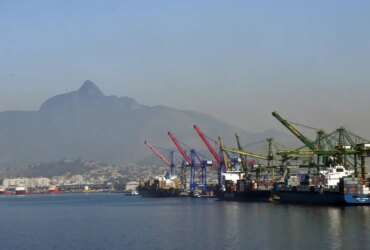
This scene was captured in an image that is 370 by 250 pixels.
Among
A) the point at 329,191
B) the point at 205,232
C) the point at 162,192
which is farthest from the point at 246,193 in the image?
the point at 205,232

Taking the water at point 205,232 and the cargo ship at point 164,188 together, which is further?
the cargo ship at point 164,188

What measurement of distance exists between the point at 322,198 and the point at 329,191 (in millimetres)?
1445

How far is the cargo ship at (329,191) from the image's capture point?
93875mm

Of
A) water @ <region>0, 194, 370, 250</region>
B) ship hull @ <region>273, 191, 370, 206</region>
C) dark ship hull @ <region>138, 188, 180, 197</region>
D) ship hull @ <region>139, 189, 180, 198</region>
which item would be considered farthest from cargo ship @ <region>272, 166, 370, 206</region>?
dark ship hull @ <region>138, 188, 180, 197</region>

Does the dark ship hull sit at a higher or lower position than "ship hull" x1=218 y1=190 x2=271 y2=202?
higher

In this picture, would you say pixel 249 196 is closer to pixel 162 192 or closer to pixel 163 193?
pixel 163 193

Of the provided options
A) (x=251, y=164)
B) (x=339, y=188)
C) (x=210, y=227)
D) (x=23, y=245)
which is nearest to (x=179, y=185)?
(x=251, y=164)

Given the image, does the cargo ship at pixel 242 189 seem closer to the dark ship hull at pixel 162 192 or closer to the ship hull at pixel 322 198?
the ship hull at pixel 322 198

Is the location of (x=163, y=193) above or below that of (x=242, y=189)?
below

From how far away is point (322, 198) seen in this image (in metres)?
99.5

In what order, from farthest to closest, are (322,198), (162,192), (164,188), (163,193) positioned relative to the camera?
1. (164,188)
2. (162,192)
3. (163,193)
4. (322,198)

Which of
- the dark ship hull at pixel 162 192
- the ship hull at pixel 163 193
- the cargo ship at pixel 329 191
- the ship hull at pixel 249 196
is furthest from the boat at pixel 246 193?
the dark ship hull at pixel 162 192

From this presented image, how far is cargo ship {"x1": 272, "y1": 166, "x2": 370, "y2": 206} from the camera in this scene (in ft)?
308

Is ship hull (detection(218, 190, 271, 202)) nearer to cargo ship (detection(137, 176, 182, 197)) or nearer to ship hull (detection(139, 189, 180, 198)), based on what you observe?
Answer: ship hull (detection(139, 189, 180, 198))
